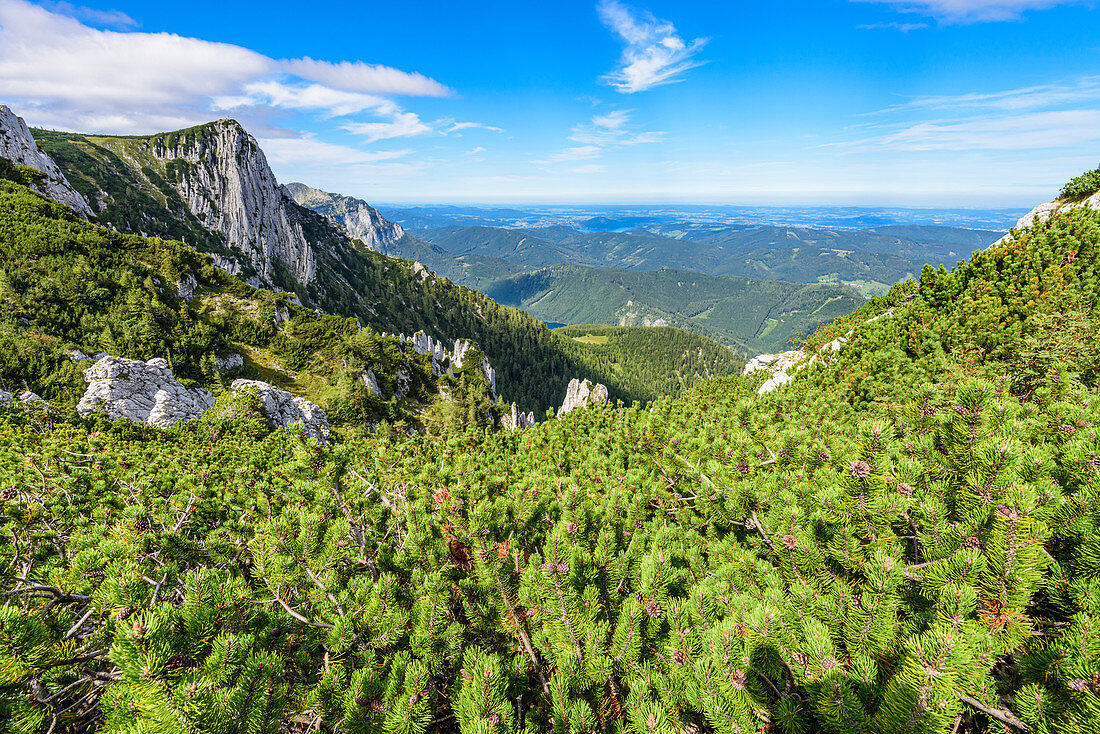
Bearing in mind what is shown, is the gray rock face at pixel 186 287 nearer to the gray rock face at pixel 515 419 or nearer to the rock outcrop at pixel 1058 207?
the gray rock face at pixel 515 419

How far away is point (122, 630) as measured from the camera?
2.21m

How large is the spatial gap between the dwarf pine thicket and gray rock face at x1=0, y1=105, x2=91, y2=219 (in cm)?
8080

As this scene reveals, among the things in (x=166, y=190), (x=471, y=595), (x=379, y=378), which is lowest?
(x=379, y=378)

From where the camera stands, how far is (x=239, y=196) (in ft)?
339

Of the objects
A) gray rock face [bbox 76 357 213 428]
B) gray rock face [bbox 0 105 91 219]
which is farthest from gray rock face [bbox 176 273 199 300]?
gray rock face [bbox 0 105 91 219]

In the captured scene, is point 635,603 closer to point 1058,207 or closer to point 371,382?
point 1058,207

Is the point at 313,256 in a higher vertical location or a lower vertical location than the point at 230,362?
higher

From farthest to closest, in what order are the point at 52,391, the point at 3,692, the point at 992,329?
the point at 52,391 < the point at 992,329 < the point at 3,692

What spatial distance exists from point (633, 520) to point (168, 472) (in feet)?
39.2

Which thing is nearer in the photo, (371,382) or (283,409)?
(283,409)

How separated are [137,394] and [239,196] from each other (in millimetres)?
106780

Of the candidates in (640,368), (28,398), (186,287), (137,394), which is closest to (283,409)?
(137,394)

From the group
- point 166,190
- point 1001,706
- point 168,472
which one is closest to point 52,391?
point 168,472

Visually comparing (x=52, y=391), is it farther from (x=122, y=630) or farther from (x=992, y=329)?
(x=992, y=329)
